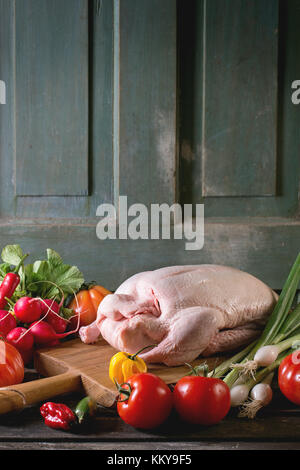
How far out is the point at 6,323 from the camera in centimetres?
149

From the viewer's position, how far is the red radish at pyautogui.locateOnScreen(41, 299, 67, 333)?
5.27 feet

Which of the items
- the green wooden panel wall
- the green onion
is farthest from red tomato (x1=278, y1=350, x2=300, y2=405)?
the green wooden panel wall

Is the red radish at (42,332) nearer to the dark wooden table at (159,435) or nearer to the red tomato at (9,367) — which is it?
the red tomato at (9,367)

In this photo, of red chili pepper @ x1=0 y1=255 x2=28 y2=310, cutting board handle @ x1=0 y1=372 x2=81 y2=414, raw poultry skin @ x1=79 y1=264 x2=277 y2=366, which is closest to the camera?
cutting board handle @ x1=0 y1=372 x2=81 y2=414

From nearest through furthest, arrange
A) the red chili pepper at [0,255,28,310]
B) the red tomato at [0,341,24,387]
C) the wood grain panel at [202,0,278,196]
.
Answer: the red tomato at [0,341,24,387], the red chili pepper at [0,255,28,310], the wood grain panel at [202,0,278,196]

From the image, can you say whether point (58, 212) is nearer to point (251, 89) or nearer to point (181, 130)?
point (181, 130)

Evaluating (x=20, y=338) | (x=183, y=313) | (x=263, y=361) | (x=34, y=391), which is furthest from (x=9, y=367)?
(x=263, y=361)

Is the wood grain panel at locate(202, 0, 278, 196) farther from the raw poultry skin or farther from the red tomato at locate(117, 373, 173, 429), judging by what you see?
the red tomato at locate(117, 373, 173, 429)

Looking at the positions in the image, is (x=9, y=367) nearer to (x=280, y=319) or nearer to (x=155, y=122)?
(x=280, y=319)

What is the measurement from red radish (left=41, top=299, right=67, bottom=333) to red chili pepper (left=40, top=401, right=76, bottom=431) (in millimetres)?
547

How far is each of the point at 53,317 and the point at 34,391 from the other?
49cm

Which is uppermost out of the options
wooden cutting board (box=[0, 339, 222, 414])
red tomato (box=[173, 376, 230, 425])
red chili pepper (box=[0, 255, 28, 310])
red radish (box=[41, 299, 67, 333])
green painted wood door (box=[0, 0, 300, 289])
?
green painted wood door (box=[0, 0, 300, 289])

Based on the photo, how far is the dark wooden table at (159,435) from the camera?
3.19ft

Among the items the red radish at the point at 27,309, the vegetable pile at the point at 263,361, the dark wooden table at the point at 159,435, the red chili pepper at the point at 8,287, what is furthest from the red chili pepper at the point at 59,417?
the red chili pepper at the point at 8,287
